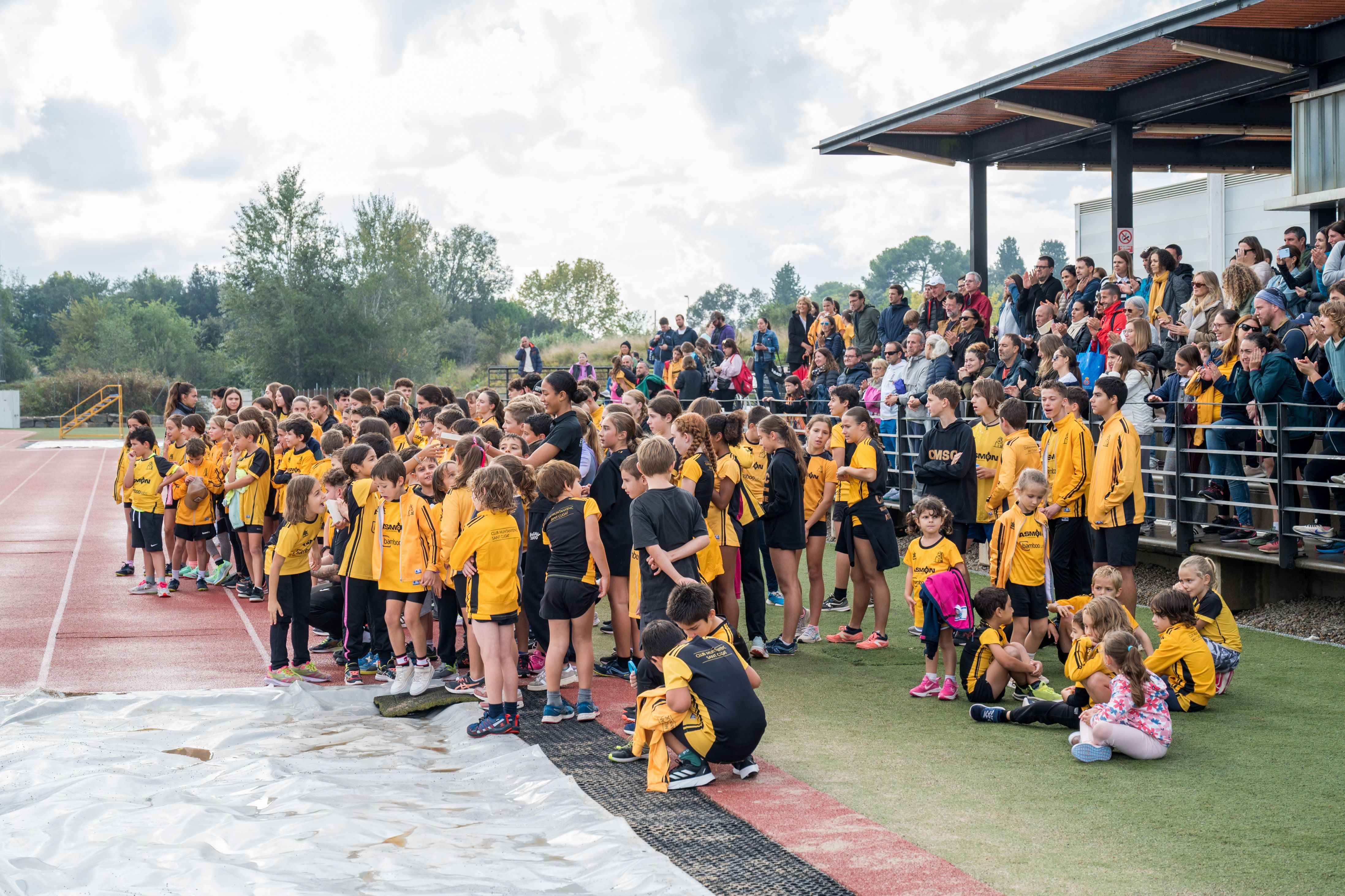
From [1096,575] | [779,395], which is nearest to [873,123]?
[779,395]

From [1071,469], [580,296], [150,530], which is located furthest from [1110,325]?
[580,296]

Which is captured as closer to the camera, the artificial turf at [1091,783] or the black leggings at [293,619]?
the artificial turf at [1091,783]

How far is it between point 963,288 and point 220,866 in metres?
11.8

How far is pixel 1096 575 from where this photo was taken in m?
Answer: 6.93

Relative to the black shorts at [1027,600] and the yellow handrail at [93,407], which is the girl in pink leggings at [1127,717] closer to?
the black shorts at [1027,600]

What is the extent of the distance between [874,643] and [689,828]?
408 centimetres

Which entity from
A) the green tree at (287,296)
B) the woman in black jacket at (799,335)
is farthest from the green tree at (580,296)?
the woman in black jacket at (799,335)

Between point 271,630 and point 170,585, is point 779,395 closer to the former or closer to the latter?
point 170,585

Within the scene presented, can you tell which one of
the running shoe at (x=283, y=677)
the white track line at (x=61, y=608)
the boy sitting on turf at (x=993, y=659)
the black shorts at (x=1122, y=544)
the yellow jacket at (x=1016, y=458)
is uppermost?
the yellow jacket at (x=1016, y=458)

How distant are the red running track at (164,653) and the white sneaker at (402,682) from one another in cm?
105

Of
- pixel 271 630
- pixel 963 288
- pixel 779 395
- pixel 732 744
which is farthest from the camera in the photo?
pixel 779 395

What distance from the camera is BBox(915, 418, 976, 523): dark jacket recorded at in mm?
8500

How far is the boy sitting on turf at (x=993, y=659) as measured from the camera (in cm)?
675

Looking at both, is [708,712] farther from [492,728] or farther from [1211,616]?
[1211,616]
